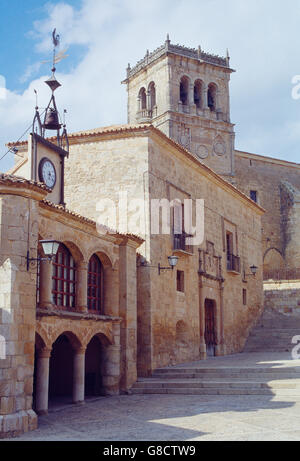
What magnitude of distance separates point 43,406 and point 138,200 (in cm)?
715

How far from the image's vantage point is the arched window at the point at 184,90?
36.7 m

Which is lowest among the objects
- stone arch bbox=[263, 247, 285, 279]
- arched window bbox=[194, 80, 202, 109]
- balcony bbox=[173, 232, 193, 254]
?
balcony bbox=[173, 232, 193, 254]

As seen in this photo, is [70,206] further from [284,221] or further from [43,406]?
[284,221]

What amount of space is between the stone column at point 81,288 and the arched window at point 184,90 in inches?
1020

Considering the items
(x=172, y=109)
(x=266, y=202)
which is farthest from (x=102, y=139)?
(x=266, y=202)

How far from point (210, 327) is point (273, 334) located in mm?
4107

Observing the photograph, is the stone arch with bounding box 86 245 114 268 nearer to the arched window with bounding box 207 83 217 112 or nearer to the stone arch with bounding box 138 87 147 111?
the stone arch with bounding box 138 87 147 111

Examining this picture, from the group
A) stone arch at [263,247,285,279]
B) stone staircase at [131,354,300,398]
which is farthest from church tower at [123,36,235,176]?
stone staircase at [131,354,300,398]

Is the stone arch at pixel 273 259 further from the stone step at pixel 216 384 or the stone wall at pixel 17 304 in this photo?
the stone wall at pixel 17 304

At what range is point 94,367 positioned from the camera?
1420 cm

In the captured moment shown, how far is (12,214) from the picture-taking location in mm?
9469

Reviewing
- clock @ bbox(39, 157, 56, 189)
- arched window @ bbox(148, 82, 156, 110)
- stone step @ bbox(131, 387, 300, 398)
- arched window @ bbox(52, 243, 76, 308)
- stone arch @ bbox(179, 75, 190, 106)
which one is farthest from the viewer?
arched window @ bbox(148, 82, 156, 110)

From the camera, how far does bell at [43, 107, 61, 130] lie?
14.7 m

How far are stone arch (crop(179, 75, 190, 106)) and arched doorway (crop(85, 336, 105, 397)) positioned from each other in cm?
2525
